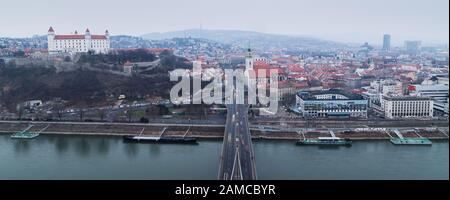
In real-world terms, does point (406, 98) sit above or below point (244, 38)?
below

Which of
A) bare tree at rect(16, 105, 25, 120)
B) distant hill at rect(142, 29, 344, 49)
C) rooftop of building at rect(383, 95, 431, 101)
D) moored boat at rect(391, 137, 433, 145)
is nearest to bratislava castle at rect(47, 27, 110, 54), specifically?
bare tree at rect(16, 105, 25, 120)

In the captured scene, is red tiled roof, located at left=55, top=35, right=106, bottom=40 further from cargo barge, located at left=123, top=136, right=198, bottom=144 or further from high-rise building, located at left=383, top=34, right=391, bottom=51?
high-rise building, located at left=383, top=34, right=391, bottom=51

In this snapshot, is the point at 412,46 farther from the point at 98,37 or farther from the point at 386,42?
the point at 98,37

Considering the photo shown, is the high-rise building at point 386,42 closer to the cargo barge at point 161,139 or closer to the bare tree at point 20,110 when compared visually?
the bare tree at point 20,110

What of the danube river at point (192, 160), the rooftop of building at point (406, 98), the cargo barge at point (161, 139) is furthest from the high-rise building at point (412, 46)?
the cargo barge at point (161, 139)

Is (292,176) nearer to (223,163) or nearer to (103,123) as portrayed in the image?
(223,163)

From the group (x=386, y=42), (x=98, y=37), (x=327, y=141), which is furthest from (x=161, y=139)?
(x=386, y=42)

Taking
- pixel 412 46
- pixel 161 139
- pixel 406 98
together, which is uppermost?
pixel 412 46
